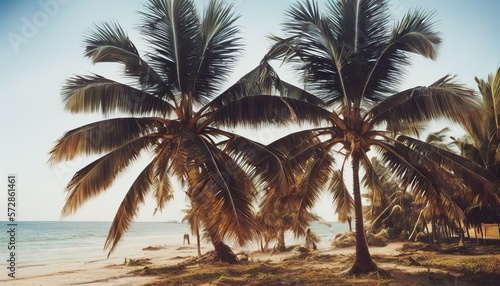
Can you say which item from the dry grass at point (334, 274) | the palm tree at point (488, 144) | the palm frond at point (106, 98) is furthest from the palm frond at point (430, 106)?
the palm frond at point (106, 98)

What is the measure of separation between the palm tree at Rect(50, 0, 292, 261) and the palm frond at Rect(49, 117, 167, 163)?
0.9 inches

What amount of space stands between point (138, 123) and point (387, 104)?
6.69 meters

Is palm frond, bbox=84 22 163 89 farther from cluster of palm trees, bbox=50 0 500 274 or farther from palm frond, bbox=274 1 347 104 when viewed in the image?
palm frond, bbox=274 1 347 104

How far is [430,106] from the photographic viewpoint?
9.29 metres

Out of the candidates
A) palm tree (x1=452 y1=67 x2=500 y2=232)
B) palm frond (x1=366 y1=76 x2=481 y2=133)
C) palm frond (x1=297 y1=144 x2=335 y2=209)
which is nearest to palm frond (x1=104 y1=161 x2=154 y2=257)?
palm frond (x1=297 y1=144 x2=335 y2=209)

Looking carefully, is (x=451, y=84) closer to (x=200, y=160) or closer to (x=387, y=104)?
(x=387, y=104)

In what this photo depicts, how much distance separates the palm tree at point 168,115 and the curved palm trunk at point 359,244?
284 cm

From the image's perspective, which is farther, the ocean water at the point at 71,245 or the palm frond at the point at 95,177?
the ocean water at the point at 71,245

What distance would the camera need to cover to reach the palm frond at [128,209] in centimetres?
902

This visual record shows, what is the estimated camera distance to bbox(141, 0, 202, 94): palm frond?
10.1 metres

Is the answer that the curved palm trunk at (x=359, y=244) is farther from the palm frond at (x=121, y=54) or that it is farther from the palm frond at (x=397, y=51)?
the palm frond at (x=121, y=54)

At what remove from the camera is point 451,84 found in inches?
363

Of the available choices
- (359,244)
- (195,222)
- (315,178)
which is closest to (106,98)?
(195,222)

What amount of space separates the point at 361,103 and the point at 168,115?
5.57m
